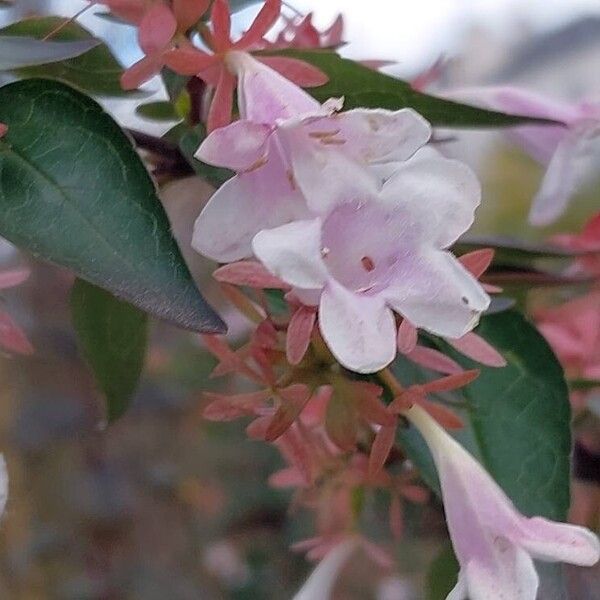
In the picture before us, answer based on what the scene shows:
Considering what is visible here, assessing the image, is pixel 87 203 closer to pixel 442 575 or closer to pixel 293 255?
pixel 293 255

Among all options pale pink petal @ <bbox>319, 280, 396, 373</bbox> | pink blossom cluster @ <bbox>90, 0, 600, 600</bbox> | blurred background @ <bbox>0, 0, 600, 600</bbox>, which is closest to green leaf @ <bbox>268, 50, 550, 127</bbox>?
pink blossom cluster @ <bbox>90, 0, 600, 600</bbox>

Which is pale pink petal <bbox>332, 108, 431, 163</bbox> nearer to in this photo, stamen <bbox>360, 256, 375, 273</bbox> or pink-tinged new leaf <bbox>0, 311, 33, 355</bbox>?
stamen <bbox>360, 256, 375, 273</bbox>


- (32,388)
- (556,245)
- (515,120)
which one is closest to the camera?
(515,120)

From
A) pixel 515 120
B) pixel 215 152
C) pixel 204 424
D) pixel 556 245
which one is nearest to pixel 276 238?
pixel 215 152

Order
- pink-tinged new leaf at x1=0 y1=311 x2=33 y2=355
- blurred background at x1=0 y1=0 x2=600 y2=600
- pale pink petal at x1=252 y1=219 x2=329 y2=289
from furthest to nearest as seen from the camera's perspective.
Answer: blurred background at x1=0 y1=0 x2=600 y2=600, pink-tinged new leaf at x1=0 y1=311 x2=33 y2=355, pale pink petal at x1=252 y1=219 x2=329 y2=289

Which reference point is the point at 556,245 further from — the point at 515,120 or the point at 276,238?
the point at 276,238

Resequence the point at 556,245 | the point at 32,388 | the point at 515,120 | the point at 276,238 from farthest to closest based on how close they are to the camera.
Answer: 1. the point at 32,388
2. the point at 556,245
3. the point at 515,120
4. the point at 276,238

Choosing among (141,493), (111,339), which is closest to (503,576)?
(111,339)

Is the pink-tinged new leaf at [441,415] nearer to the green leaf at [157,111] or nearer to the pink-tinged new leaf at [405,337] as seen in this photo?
the pink-tinged new leaf at [405,337]
